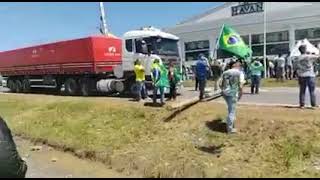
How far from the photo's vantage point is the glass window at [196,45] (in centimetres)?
4702

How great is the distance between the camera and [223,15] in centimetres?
4831

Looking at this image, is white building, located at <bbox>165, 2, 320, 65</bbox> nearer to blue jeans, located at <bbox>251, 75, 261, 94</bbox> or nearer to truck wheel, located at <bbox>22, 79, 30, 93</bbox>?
truck wheel, located at <bbox>22, 79, 30, 93</bbox>

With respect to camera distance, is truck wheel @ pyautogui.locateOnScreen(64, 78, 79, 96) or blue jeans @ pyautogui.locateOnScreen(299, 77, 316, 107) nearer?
blue jeans @ pyautogui.locateOnScreen(299, 77, 316, 107)

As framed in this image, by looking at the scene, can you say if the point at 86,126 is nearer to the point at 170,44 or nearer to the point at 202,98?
the point at 202,98

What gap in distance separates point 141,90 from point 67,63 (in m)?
8.22

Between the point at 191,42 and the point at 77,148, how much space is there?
34.6 metres

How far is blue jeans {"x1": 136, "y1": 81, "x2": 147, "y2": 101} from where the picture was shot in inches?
794

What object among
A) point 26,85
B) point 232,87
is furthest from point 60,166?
point 26,85

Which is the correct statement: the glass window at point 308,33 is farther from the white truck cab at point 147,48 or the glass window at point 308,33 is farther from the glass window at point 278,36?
the white truck cab at point 147,48

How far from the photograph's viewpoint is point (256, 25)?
43.3 meters

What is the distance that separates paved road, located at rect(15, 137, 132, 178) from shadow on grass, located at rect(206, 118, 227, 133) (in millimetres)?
2518

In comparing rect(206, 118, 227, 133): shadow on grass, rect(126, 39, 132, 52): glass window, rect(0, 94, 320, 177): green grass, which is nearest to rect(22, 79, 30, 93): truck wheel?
rect(126, 39, 132, 52): glass window

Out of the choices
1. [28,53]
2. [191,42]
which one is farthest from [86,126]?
[191,42]

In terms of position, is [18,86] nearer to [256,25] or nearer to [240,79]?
[256,25]
